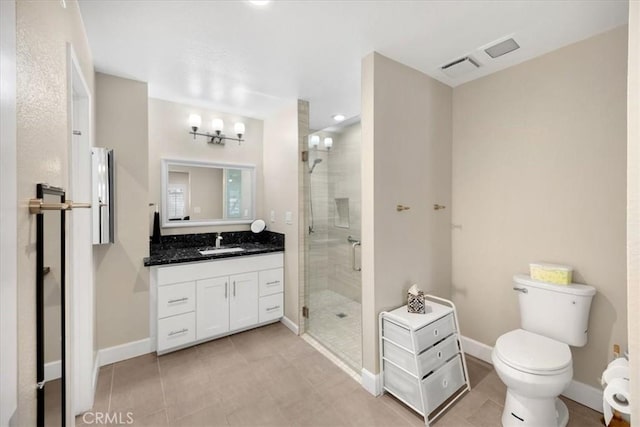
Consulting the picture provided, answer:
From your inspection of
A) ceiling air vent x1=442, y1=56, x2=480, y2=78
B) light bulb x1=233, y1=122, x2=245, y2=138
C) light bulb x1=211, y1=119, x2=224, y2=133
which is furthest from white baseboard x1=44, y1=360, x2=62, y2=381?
ceiling air vent x1=442, y1=56, x2=480, y2=78

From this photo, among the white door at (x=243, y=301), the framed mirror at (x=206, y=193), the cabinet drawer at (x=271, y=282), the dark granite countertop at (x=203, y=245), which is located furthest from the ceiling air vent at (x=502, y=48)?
the white door at (x=243, y=301)

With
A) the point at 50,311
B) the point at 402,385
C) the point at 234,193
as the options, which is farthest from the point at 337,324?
the point at 50,311

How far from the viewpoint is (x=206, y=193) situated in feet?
10.2

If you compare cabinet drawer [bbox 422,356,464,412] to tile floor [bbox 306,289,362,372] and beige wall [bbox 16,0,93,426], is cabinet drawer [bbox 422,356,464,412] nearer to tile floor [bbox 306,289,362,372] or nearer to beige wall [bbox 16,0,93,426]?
tile floor [bbox 306,289,362,372]

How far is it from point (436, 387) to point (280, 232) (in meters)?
2.08

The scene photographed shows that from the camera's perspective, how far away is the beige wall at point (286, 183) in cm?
A: 288

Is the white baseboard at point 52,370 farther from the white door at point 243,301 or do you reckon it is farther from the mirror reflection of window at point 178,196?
the mirror reflection of window at point 178,196

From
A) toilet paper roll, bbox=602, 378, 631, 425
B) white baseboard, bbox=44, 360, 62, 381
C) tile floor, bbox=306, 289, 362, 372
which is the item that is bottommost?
tile floor, bbox=306, 289, 362, 372

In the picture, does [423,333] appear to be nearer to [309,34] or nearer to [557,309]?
[557,309]

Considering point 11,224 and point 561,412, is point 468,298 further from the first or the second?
point 11,224

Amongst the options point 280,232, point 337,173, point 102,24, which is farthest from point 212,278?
point 102,24

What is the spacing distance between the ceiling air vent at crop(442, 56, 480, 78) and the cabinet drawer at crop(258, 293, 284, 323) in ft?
9.02

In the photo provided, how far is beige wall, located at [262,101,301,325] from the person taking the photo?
9.45ft

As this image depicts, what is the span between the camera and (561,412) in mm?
1698
